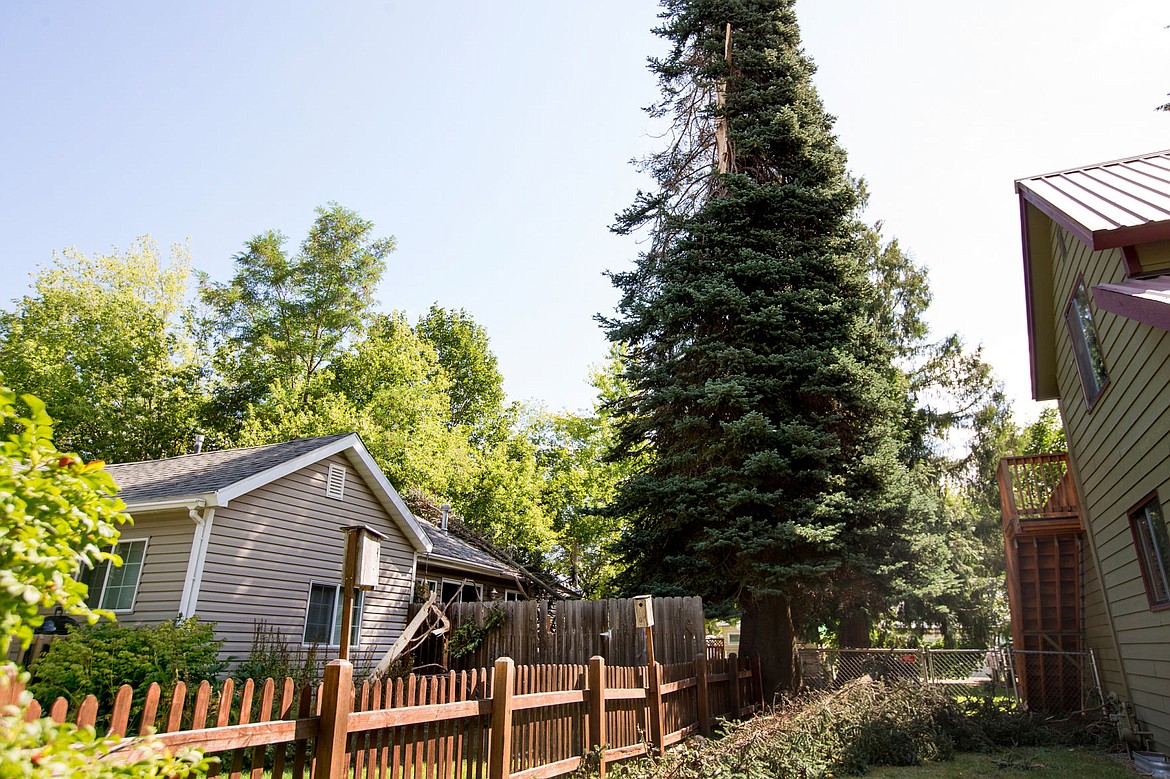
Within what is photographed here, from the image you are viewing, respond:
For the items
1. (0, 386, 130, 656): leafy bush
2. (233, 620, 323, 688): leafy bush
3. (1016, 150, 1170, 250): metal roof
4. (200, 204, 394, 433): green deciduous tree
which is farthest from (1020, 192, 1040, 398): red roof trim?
(200, 204, 394, 433): green deciduous tree

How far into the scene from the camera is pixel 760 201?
13766 mm

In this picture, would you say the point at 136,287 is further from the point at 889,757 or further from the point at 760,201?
the point at 889,757

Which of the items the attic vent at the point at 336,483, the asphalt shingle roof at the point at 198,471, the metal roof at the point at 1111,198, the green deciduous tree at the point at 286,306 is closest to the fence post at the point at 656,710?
the metal roof at the point at 1111,198

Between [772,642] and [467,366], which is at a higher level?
[467,366]

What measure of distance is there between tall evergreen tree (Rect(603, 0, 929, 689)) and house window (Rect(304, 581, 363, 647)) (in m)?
6.09

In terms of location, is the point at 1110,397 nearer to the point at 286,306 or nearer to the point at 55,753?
the point at 55,753

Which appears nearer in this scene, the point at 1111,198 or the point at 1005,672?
the point at 1111,198

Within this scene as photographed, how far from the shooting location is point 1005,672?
1411 cm

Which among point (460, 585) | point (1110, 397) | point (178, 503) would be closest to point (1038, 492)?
point (1110, 397)

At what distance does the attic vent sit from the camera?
547 inches

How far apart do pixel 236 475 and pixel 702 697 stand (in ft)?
29.6

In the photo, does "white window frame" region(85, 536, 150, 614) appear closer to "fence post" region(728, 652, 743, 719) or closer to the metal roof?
"fence post" region(728, 652, 743, 719)

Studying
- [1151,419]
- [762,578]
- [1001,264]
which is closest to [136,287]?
[762,578]

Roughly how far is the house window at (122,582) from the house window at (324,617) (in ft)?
9.65
